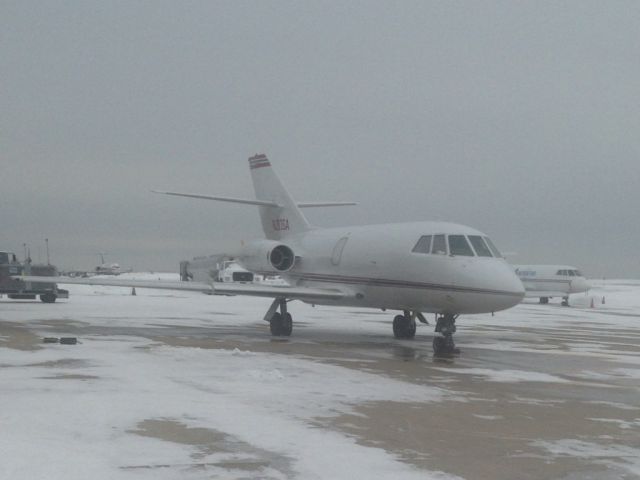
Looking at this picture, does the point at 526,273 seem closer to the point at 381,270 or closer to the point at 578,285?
the point at 578,285

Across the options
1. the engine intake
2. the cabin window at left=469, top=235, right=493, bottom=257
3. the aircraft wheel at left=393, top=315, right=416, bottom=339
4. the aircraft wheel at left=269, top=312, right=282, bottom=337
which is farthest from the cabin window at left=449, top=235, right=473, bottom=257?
the engine intake

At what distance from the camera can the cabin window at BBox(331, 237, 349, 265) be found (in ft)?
66.7

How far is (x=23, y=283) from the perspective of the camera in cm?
3453

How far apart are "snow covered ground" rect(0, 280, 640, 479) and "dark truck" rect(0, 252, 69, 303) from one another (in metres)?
18.6

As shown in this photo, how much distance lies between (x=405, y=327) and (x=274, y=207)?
723 centimetres

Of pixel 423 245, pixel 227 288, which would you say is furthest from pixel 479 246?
pixel 227 288

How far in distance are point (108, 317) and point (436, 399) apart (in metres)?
16.9

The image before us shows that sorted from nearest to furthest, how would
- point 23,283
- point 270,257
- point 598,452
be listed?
point 598,452, point 270,257, point 23,283

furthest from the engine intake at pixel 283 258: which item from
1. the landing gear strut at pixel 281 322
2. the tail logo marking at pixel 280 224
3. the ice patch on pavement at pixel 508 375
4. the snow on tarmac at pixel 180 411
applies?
the ice patch on pavement at pixel 508 375

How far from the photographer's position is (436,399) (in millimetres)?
9656

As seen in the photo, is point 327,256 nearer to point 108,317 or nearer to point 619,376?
point 108,317

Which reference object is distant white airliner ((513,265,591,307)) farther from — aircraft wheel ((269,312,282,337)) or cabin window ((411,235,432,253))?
cabin window ((411,235,432,253))

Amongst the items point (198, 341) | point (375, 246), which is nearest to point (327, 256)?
point (375, 246)

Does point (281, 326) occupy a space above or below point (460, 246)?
below
